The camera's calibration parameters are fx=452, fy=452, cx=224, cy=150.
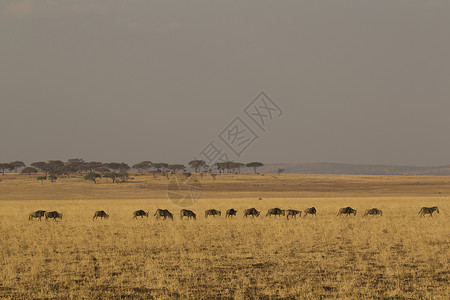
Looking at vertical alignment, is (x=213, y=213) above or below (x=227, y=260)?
below

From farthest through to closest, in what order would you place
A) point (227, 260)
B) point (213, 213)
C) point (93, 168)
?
point (93, 168) → point (213, 213) → point (227, 260)

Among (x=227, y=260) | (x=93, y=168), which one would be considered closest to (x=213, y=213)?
(x=227, y=260)

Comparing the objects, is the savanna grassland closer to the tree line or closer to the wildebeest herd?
the wildebeest herd

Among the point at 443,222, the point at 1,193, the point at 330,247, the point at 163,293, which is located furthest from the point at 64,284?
the point at 1,193

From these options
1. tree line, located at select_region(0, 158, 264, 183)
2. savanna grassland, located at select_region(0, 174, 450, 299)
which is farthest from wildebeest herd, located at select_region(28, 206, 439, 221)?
tree line, located at select_region(0, 158, 264, 183)

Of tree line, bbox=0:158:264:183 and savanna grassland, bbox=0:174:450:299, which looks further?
tree line, bbox=0:158:264:183

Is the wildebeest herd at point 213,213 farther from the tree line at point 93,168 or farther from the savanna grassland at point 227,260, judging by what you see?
the tree line at point 93,168

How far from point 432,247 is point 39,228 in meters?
19.7

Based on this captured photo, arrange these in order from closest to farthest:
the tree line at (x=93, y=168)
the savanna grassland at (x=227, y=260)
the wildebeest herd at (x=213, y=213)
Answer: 1. the savanna grassland at (x=227, y=260)
2. the wildebeest herd at (x=213, y=213)
3. the tree line at (x=93, y=168)

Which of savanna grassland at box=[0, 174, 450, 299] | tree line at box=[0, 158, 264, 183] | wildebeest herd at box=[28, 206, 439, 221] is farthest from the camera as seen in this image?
tree line at box=[0, 158, 264, 183]

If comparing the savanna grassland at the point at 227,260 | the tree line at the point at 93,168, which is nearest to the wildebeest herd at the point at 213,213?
the savanna grassland at the point at 227,260

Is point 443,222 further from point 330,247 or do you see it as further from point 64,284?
point 64,284

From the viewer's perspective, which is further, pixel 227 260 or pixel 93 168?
pixel 93 168

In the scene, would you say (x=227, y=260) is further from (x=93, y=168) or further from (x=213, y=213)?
(x=93, y=168)
